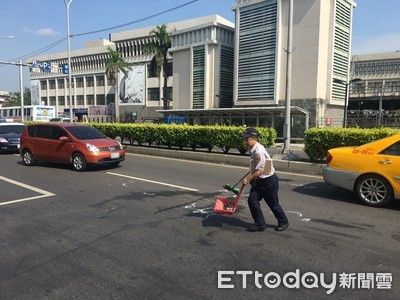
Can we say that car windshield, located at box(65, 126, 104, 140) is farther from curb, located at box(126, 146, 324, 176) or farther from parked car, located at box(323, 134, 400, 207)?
parked car, located at box(323, 134, 400, 207)

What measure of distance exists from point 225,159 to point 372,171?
6.57 m

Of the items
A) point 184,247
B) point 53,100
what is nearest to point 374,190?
point 184,247

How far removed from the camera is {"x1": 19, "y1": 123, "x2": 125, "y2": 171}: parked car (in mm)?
10977

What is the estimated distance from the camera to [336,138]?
410 inches

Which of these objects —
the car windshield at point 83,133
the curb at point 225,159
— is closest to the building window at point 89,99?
the curb at point 225,159

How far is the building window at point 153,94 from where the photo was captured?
60.3 m

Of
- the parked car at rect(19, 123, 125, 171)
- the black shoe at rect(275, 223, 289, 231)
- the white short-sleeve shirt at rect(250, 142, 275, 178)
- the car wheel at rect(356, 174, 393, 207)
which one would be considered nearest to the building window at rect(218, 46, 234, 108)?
the parked car at rect(19, 123, 125, 171)

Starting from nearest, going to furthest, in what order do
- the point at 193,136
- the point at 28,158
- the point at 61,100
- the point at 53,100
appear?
the point at 28,158 → the point at 193,136 → the point at 61,100 → the point at 53,100

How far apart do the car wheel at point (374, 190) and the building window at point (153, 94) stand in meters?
55.1

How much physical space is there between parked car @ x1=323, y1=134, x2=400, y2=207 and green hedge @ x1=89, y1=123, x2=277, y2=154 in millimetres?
6058

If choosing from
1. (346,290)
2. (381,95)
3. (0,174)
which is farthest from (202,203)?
(381,95)

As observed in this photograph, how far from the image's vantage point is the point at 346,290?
3.56m

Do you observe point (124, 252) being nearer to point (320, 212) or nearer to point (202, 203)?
point (202, 203)

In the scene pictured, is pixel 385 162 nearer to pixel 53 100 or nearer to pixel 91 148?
pixel 91 148
